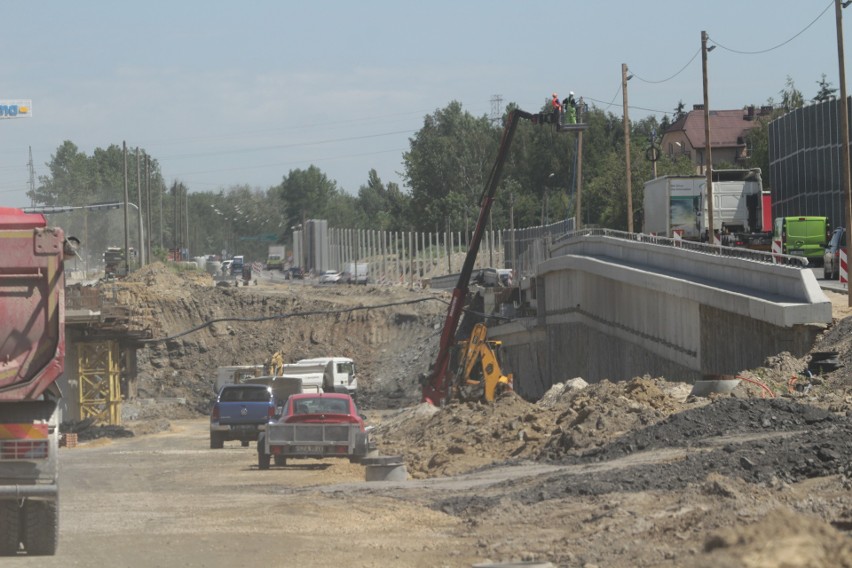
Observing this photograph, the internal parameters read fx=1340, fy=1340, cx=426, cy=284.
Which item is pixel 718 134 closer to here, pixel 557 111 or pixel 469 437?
pixel 557 111

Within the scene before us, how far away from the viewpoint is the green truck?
52062 mm

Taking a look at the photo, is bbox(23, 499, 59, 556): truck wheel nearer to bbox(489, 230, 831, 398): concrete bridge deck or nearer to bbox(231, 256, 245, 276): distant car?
bbox(489, 230, 831, 398): concrete bridge deck

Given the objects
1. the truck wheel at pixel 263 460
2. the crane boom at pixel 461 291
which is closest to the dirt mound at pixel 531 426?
the truck wheel at pixel 263 460

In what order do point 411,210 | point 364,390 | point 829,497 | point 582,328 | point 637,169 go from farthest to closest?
point 411,210 < point 637,169 < point 364,390 < point 582,328 < point 829,497

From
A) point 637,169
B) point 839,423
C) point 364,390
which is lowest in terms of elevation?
point 364,390

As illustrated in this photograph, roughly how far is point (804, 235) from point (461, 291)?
540 inches

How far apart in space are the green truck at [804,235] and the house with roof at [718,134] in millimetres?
73099

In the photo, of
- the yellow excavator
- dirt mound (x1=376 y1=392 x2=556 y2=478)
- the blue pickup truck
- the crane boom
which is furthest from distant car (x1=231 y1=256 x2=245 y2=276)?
dirt mound (x1=376 y1=392 x2=556 y2=478)

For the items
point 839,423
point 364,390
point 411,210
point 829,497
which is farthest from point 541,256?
point 411,210

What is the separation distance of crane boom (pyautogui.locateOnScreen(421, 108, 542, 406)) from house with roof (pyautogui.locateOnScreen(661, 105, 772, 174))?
77.3 meters

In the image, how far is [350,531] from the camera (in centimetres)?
1470

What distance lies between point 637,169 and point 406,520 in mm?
90347

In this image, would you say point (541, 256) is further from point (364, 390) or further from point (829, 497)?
point (829, 497)

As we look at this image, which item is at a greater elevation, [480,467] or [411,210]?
[411,210]
